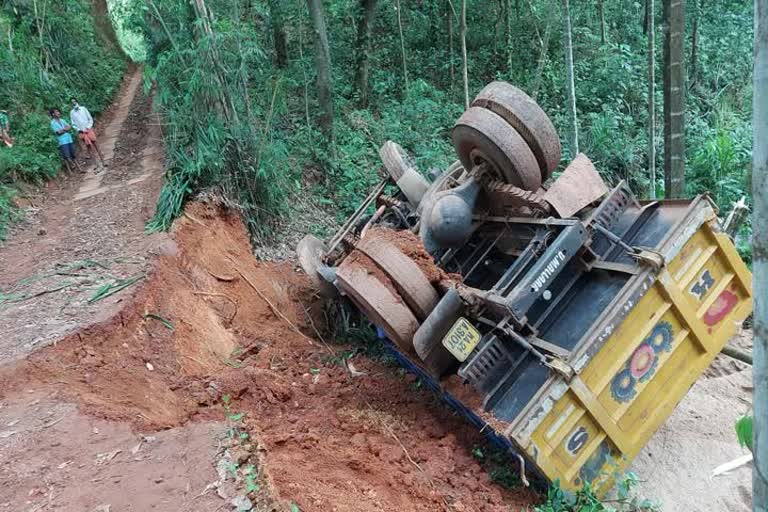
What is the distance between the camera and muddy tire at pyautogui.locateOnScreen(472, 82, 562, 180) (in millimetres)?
4422

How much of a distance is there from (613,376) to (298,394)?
8.57ft

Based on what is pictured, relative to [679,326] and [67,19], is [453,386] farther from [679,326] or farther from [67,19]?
[67,19]

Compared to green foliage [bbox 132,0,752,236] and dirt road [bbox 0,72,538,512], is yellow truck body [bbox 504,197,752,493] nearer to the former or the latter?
dirt road [bbox 0,72,538,512]

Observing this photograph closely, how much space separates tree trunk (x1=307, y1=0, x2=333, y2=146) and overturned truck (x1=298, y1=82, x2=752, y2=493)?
217 inches

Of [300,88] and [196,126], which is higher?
[300,88]

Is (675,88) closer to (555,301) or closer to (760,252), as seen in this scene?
(555,301)

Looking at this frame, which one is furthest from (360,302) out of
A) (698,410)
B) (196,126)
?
(196,126)

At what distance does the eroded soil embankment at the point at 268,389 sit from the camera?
143 inches

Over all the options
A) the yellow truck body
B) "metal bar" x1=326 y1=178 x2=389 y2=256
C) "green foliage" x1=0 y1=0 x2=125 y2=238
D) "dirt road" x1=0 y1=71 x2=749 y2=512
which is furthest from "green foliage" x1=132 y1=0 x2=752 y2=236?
the yellow truck body

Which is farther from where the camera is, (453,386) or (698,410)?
(698,410)

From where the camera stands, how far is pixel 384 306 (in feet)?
13.8

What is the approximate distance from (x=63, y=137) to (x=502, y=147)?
8872 mm

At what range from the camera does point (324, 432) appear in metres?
4.34

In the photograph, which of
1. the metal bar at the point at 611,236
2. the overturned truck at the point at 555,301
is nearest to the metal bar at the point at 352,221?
the overturned truck at the point at 555,301
